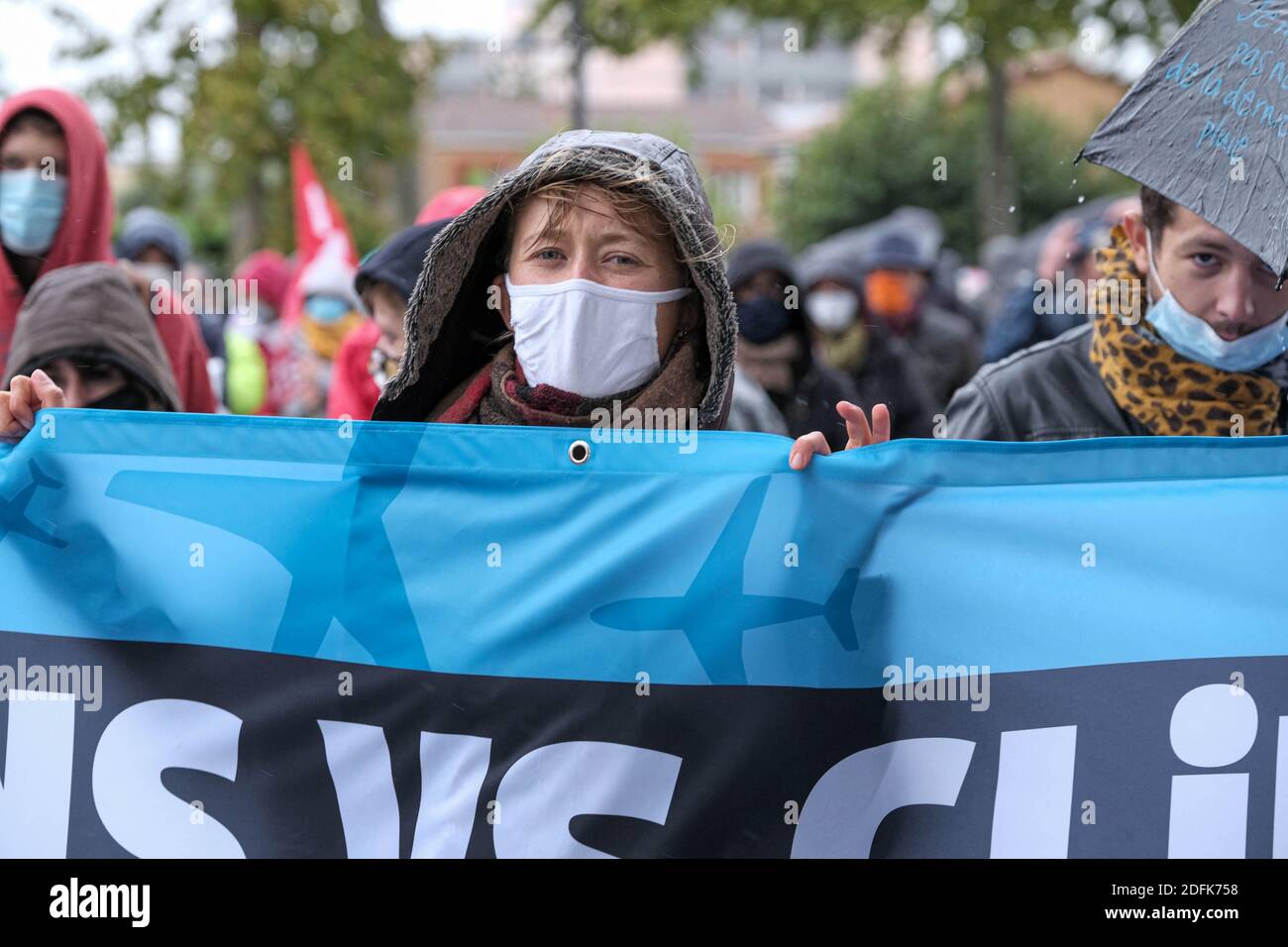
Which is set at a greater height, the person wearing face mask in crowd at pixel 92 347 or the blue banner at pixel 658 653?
the person wearing face mask in crowd at pixel 92 347

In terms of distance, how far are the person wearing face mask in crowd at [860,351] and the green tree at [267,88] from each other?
265 inches

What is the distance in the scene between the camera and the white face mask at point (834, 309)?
7965mm

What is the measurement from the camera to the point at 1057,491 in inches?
111

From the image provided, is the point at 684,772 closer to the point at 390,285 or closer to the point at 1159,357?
the point at 1159,357

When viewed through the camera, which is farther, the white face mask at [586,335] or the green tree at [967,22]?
the green tree at [967,22]

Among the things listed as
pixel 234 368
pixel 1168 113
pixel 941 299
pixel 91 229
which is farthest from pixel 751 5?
pixel 1168 113

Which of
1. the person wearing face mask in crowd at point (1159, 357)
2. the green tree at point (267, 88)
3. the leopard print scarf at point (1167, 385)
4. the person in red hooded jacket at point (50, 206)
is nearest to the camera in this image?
the person wearing face mask in crowd at point (1159, 357)

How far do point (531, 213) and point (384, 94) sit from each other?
40.3ft

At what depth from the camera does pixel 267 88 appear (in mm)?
14531

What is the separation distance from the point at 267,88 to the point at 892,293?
24.1ft

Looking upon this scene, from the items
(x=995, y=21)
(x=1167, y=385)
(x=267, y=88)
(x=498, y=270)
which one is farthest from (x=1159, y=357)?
(x=267, y=88)

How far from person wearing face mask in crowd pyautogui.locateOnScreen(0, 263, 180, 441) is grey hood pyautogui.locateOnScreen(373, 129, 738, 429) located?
80 cm
